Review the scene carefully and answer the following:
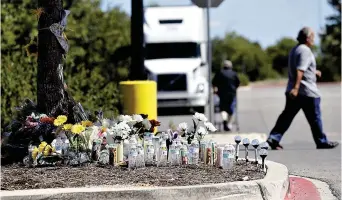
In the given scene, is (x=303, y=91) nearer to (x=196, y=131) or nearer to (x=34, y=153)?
(x=196, y=131)

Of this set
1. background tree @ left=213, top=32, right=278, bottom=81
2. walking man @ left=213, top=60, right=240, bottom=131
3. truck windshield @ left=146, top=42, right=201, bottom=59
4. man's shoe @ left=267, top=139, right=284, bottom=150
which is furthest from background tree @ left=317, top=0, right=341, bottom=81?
man's shoe @ left=267, top=139, right=284, bottom=150

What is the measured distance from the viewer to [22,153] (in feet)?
25.5

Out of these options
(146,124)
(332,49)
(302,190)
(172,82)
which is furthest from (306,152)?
(332,49)

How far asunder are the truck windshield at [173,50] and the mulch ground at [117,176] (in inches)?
610

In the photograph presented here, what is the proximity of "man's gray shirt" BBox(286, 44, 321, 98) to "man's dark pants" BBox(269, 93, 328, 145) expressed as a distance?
0.11 m

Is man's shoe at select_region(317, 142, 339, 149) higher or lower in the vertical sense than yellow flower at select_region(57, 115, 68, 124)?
lower

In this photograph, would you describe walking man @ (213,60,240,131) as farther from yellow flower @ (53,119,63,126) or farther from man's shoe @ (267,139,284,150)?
yellow flower @ (53,119,63,126)

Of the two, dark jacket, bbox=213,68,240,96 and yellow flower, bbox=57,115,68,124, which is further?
dark jacket, bbox=213,68,240,96

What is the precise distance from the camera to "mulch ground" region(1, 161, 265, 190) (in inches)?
249

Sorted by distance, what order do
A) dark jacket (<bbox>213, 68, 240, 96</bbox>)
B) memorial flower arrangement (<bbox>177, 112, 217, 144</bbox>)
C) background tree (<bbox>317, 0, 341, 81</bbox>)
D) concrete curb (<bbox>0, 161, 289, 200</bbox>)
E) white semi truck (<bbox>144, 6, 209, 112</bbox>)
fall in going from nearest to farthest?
concrete curb (<bbox>0, 161, 289, 200</bbox>) < memorial flower arrangement (<bbox>177, 112, 217, 144</bbox>) < dark jacket (<bbox>213, 68, 240, 96</bbox>) < white semi truck (<bbox>144, 6, 209, 112</bbox>) < background tree (<bbox>317, 0, 341, 81</bbox>)

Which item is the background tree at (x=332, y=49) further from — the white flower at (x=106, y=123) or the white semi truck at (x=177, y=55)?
the white flower at (x=106, y=123)

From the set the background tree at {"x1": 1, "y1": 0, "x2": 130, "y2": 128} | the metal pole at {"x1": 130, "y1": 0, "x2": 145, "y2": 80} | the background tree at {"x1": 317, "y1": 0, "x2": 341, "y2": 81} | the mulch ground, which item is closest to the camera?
the mulch ground

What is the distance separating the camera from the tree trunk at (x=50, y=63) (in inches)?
308

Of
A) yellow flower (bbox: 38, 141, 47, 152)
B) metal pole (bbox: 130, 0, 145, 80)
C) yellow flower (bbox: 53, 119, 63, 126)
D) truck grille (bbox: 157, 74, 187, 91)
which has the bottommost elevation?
yellow flower (bbox: 38, 141, 47, 152)
